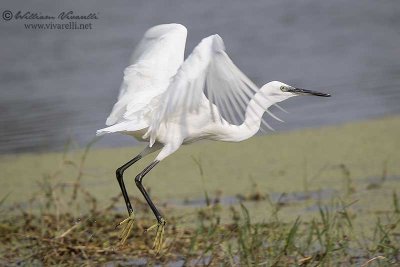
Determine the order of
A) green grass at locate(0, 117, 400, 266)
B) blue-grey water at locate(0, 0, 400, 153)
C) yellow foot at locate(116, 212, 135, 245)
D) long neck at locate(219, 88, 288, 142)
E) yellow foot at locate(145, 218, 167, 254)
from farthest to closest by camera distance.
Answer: blue-grey water at locate(0, 0, 400, 153) → long neck at locate(219, 88, 288, 142) → yellow foot at locate(116, 212, 135, 245) → yellow foot at locate(145, 218, 167, 254) → green grass at locate(0, 117, 400, 266)

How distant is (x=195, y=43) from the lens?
33.9 ft

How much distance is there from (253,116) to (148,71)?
2.13 feet

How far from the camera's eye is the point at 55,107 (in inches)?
352

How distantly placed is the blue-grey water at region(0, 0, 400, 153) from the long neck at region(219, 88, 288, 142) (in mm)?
2943

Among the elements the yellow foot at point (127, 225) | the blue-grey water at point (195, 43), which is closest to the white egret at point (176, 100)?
the yellow foot at point (127, 225)

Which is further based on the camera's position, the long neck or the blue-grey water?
the blue-grey water

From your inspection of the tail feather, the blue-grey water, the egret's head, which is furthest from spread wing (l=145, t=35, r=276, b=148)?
the blue-grey water

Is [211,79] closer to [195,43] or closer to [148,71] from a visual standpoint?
[148,71]

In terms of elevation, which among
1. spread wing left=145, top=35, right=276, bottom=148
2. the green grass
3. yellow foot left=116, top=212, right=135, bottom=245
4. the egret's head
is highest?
spread wing left=145, top=35, right=276, bottom=148

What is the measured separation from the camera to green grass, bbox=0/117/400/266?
4.57 m

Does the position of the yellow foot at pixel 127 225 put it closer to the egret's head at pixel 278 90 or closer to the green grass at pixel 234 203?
the green grass at pixel 234 203

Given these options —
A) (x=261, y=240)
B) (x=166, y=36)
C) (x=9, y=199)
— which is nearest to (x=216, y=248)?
(x=261, y=240)

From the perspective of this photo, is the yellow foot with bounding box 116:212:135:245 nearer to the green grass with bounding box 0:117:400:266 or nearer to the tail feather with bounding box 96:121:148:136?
the green grass with bounding box 0:117:400:266

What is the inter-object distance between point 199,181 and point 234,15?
5.18 m
